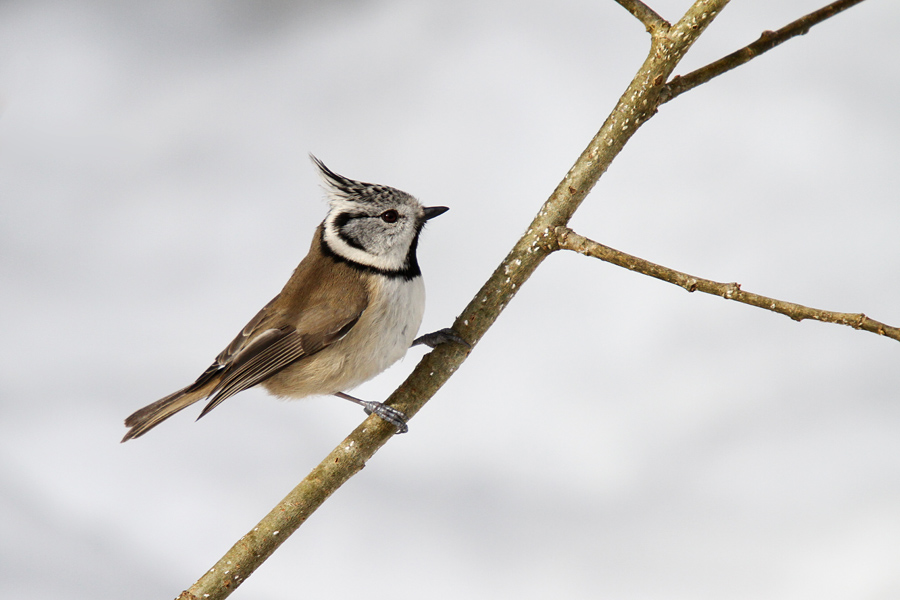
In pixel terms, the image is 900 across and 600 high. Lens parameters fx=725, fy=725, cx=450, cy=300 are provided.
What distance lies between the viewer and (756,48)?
5.90 ft

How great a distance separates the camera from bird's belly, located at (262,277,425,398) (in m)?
2.17

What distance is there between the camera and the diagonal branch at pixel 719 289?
1452 millimetres

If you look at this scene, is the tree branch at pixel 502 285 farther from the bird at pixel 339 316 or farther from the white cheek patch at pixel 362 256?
the white cheek patch at pixel 362 256

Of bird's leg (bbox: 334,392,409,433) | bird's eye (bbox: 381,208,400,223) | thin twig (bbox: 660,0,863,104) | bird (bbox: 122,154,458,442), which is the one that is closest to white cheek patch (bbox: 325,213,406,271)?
bird (bbox: 122,154,458,442)

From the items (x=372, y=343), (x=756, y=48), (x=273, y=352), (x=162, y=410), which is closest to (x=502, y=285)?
(x=372, y=343)

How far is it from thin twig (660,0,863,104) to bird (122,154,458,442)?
81 cm

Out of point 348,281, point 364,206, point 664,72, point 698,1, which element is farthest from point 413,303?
point 698,1

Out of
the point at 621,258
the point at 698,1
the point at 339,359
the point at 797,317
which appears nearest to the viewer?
the point at 797,317

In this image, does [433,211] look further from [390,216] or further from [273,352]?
[273,352]

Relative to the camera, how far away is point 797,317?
1.53 m

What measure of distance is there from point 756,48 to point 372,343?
4.27 feet

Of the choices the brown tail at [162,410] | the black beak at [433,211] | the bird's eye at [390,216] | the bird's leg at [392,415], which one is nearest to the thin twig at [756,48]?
the black beak at [433,211]

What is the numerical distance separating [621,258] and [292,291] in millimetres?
1073

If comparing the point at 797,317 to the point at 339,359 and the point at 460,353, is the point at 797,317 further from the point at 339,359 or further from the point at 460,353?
the point at 339,359
